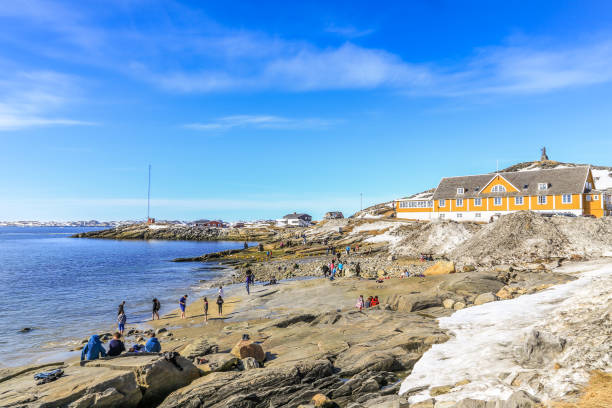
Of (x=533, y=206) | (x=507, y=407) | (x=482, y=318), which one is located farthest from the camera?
(x=533, y=206)

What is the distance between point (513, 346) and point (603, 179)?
432 ft

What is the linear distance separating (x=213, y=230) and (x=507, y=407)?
176324mm

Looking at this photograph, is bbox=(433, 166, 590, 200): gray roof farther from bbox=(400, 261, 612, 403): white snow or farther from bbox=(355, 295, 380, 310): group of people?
bbox=(355, 295, 380, 310): group of people

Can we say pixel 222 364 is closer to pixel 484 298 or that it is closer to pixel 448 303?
pixel 448 303

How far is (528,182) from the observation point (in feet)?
223

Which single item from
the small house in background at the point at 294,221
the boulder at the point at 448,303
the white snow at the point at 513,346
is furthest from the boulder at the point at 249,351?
the small house in background at the point at 294,221

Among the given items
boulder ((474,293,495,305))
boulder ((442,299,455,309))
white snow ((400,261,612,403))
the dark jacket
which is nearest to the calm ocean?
the dark jacket

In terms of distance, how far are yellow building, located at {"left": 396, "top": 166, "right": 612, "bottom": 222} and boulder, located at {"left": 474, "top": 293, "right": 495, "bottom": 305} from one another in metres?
42.9

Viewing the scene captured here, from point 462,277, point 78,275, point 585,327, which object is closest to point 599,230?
point 462,277

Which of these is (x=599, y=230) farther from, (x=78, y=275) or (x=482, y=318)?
(x=78, y=275)

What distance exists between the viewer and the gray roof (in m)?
63.4

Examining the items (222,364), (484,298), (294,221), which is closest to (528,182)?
(484,298)

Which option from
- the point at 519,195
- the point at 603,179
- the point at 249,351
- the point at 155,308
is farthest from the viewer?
the point at 603,179

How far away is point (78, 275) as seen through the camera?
197 feet
